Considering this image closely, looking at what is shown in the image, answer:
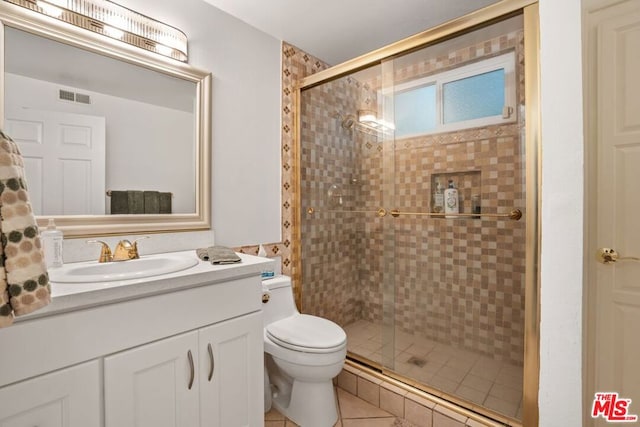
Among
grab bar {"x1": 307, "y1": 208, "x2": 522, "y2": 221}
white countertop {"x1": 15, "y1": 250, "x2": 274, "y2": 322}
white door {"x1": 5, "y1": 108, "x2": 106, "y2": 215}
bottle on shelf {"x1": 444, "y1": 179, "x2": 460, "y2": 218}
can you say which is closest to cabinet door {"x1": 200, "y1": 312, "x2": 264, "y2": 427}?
white countertop {"x1": 15, "y1": 250, "x2": 274, "y2": 322}

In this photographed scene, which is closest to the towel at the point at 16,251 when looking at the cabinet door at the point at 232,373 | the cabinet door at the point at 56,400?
the cabinet door at the point at 56,400

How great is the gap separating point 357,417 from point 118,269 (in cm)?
138

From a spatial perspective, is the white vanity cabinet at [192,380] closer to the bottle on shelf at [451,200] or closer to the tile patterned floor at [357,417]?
the tile patterned floor at [357,417]

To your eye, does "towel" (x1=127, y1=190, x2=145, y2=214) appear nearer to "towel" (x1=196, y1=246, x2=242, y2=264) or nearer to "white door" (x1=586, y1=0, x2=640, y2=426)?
"towel" (x1=196, y1=246, x2=242, y2=264)

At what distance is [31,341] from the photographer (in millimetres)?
827

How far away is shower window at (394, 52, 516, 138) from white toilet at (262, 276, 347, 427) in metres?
1.27

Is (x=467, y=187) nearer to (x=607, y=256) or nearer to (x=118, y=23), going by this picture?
(x=607, y=256)

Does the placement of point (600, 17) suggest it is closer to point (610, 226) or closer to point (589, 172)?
point (589, 172)

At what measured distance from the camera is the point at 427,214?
198cm

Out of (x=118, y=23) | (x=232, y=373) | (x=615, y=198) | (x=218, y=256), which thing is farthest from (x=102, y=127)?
(x=615, y=198)

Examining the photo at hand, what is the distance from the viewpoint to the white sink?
3.26 feet

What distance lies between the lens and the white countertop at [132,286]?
0.86 m

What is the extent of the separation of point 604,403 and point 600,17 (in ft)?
4.56

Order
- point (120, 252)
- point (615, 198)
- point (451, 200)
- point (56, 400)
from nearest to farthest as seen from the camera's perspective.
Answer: point (56, 400) < point (615, 198) < point (120, 252) < point (451, 200)
